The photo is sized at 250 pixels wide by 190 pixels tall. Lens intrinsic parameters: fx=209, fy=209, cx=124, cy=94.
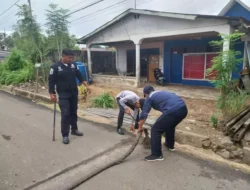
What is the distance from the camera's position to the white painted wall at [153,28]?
7879mm

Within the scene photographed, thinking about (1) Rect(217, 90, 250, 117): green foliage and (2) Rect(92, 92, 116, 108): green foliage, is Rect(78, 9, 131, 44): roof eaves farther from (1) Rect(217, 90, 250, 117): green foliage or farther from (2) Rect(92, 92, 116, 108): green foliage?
(1) Rect(217, 90, 250, 117): green foliage

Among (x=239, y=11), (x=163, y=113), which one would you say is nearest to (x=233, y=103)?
(x=163, y=113)

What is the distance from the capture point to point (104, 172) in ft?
10.1

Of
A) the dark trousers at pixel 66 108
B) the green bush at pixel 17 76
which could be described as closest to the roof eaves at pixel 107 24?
the green bush at pixel 17 76

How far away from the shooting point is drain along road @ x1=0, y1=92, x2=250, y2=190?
9.13 ft

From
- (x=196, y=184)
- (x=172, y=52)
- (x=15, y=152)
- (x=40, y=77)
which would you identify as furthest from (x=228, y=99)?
(x=40, y=77)

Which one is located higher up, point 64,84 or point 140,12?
point 140,12

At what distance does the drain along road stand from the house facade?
5796 millimetres

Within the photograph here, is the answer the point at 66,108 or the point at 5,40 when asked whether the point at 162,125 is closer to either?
the point at 66,108

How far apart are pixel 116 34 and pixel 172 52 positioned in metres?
3.28

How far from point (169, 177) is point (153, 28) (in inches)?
320

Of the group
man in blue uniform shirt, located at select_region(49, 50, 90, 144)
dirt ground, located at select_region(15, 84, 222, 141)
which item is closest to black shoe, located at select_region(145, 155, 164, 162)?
dirt ground, located at select_region(15, 84, 222, 141)

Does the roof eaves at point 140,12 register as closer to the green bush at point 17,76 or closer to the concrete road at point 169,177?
the green bush at point 17,76

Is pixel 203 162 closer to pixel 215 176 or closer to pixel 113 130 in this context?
pixel 215 176
